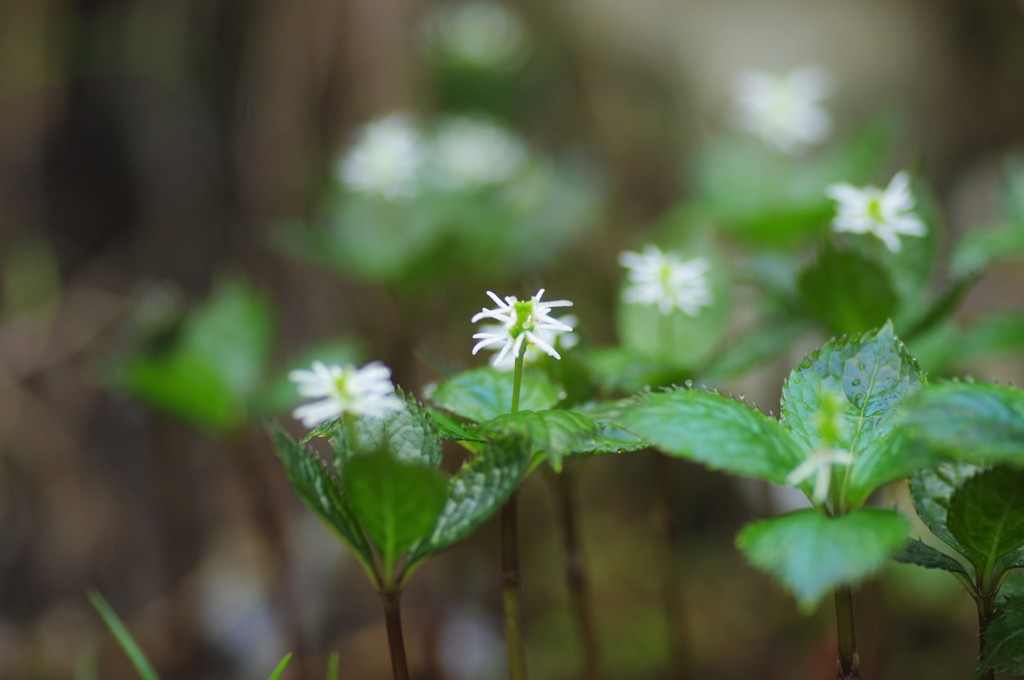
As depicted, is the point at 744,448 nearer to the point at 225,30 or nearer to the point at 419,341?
the point at 419,341

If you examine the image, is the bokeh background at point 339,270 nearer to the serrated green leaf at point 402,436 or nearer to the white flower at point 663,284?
the white flower at point 663,284

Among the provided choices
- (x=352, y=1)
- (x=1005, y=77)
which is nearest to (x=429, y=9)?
(x=352, y=1)

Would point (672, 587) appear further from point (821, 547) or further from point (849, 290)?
point (821, 547)

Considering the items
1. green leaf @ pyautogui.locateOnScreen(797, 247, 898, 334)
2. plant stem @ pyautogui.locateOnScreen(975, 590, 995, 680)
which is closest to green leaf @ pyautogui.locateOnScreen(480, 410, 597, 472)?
plant stem @ pyautogui.locateOnScreen(975, 590, 995, 680)

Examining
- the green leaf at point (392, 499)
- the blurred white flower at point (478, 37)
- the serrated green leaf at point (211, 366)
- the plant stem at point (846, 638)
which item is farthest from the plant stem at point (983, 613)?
the blurred white flower at point (478, 37)

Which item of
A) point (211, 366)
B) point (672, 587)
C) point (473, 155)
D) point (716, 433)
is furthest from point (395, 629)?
point (473, 155)
